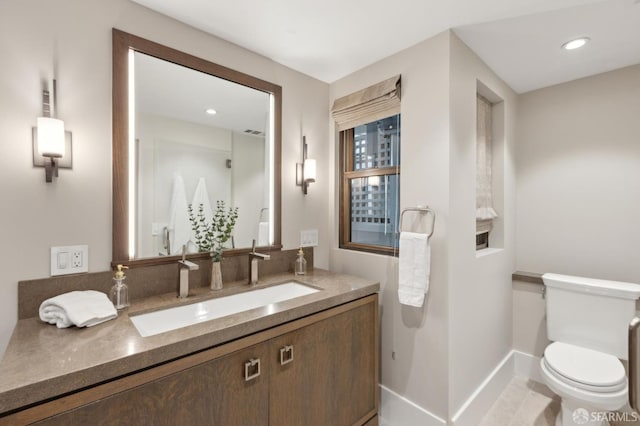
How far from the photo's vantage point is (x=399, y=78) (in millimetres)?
1874

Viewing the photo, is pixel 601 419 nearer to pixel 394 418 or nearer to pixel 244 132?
pixel 394 418

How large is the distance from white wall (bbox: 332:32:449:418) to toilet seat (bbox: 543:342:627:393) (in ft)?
2.23

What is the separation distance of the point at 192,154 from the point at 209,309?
2.83 feet

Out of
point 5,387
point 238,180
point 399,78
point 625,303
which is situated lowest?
point 625,303

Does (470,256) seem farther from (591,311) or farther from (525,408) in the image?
(525,408)

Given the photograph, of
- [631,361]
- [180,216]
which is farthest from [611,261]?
[180,216]

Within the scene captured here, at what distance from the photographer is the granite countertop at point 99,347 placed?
2.53 ft

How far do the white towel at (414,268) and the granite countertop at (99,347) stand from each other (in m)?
0.58

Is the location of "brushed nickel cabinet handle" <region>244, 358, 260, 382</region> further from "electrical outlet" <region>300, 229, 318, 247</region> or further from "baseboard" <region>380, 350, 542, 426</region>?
"baseboard" <region>380, 350, 542, 426</region>

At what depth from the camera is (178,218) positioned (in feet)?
5.32

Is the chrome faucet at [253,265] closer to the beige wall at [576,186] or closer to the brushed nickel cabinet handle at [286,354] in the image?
the brushed nickel cabinet handle at [286,354]

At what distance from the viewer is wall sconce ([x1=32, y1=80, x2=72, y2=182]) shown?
1177mm

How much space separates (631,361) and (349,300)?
42.4 inches

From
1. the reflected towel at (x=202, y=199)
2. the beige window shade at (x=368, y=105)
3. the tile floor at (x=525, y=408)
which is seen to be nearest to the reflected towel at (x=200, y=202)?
the reflected towel at (x=202, y=199)
